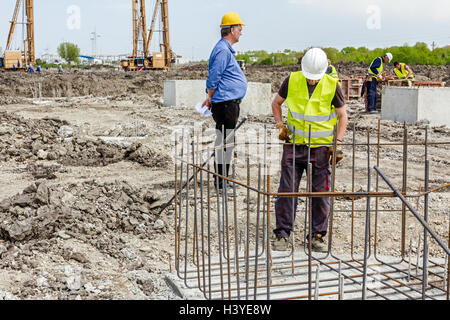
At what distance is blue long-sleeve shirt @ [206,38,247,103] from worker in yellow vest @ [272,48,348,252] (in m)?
1.22

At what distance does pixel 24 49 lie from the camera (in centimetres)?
3077

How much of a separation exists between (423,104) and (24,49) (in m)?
26.6

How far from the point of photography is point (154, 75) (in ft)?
85.7

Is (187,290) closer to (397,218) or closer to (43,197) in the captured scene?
(43,197)

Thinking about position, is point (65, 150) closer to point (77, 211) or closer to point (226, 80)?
point (77, 211)

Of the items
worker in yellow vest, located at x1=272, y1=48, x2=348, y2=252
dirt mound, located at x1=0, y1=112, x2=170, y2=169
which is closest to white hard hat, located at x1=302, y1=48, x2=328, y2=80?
worker in yellow vest, located at x1=272, y1=48, x2=348, y2=252

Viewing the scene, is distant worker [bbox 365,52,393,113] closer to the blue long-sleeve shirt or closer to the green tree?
the blue long-sleeve shirt

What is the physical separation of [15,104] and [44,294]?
47.1ft

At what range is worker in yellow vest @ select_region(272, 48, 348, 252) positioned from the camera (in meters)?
3.72

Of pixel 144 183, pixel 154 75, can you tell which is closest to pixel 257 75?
pixel 154 75

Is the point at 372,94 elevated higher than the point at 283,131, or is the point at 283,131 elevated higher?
the point at 372,94

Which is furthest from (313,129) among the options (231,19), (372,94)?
(372,94)

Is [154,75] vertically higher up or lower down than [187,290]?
higher up

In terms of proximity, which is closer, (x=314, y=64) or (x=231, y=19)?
(x=314, y=64)
